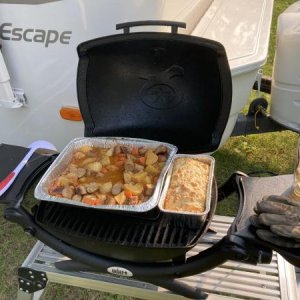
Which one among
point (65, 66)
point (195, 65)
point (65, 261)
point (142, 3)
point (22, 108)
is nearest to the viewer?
point (195, 65)

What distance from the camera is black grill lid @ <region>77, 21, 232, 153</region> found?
4.40 ft

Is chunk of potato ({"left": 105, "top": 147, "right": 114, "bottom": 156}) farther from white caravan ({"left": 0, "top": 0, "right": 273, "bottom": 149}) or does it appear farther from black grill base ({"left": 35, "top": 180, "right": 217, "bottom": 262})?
white caravan ({"left": 0, "top": 0, "right": 273, "bottom": 149})

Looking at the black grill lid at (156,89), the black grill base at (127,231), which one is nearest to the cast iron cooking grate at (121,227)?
the black grill base at (127,231)

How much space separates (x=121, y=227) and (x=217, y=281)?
1.81 feet

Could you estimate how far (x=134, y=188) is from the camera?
1205 mm

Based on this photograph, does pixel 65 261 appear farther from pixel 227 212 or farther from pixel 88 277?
pixel 227 212

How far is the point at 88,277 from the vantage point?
1.51 meters

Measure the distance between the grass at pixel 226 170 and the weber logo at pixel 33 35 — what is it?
1.16 m

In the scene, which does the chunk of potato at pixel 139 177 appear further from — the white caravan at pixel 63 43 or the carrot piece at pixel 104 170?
the white caravan at pixel 63 43

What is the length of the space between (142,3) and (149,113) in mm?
531

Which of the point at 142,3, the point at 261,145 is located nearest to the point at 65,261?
the point at 142,3

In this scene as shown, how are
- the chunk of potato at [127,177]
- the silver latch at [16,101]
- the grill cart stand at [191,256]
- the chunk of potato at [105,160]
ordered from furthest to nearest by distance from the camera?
the silver latch at [16,101] < the chunk of potato at [105,160] < the chunk of potato at [127,177] < the grill cart stand at [191,256]

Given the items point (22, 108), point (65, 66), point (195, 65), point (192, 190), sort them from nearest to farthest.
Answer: point (192, 190)
point (195, 65)
point (65, 66)
point (22, 108)

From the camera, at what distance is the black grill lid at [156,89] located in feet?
4.40
